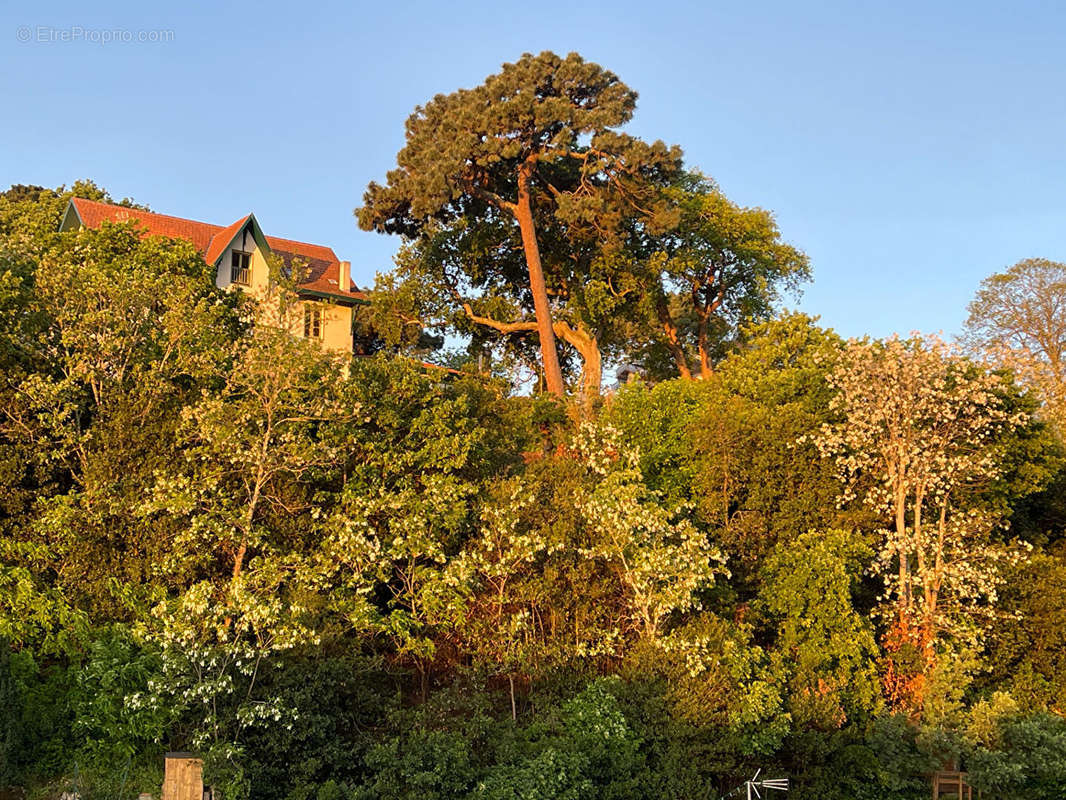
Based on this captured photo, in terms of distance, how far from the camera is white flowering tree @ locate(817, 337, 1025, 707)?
16.0 meters

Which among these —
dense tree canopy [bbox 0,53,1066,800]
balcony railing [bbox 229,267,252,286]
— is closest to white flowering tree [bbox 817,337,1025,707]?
dense tree canopy [bbox 0,53,1066,800]

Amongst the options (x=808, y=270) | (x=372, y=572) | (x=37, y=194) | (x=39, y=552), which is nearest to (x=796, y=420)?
(x=372, y=572)

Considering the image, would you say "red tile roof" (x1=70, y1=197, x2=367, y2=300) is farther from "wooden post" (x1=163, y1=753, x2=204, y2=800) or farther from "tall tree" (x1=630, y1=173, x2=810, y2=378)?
"wooden post" (x1=163, y1=753, x2=204, y2=800)

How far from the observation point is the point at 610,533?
48.2ft

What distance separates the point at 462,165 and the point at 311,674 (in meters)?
14.9

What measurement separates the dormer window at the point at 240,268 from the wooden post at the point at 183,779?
24.7 m

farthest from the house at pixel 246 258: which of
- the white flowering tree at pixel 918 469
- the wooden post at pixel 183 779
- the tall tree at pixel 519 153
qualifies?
the wooden post at pixel 183 779

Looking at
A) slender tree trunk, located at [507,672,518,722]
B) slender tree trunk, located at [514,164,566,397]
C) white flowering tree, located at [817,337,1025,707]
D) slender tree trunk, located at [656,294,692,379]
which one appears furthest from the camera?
slender tree trunk, located at [656,294,692,379]

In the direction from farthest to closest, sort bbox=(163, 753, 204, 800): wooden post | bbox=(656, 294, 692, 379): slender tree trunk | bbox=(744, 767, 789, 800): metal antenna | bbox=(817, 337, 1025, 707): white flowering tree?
bbox=(656, 294, 692, 379): slender tree trunk → bbox=(817, 337, 1025, 707): white flowering tree → bbox=(744, 767, 789, 800): metal antenna → bbox=(163, 753, 204, 800): wooden post

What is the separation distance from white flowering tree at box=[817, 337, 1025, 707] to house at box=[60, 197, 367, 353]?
19179 millimetres

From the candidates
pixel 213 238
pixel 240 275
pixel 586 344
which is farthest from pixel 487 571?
pixel 213 238

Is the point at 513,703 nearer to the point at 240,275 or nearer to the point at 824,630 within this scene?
the point at 824,630

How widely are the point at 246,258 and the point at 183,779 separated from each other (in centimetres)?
2581

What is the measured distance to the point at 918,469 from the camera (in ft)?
54.4
